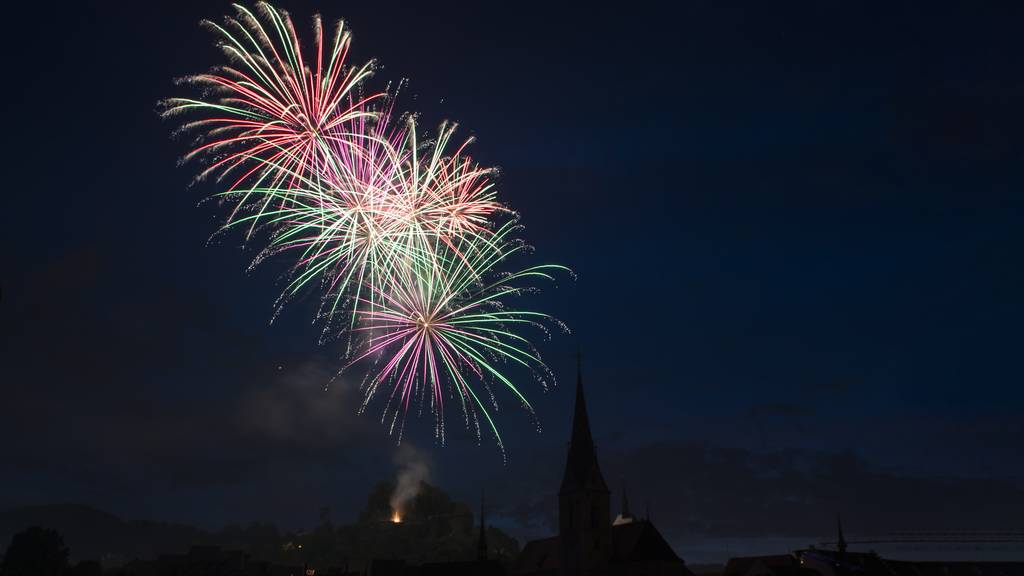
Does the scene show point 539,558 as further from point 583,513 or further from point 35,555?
point 35,555

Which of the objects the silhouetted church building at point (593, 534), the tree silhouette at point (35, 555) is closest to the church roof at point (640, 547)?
the silhouetted church building at point (593, 534)

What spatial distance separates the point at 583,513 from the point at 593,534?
243cm

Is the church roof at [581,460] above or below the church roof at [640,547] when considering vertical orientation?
above

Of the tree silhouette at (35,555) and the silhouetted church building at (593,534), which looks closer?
the silhouetted church building at (593,534)

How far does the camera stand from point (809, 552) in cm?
9219

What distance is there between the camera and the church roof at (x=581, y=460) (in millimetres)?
85250

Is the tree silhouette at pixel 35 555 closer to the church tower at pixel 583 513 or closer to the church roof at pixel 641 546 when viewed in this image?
the church tower at pixel 583 513

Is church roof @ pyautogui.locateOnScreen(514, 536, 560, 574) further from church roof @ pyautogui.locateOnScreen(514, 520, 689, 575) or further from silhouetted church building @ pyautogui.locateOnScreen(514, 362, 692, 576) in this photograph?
silhouetted church building @ pyautogui.locateOnScreen(514, 362, 692, 576)

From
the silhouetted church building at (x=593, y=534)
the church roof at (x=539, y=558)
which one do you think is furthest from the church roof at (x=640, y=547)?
the church roof at (x=539, y=558)

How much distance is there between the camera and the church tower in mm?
84188

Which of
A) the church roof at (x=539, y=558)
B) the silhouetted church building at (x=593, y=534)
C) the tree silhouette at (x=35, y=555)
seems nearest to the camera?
the silhouetted church building at (x=593, y=534)

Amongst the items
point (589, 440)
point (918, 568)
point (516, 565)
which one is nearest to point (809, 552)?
point (918, 568)

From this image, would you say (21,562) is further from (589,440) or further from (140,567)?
(589,440)

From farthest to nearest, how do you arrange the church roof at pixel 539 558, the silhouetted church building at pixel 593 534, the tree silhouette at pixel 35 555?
the tree silhouette at pixel 35 555, the church roof at pixel 539 558, the silhouetted church building at pixel 593 534
